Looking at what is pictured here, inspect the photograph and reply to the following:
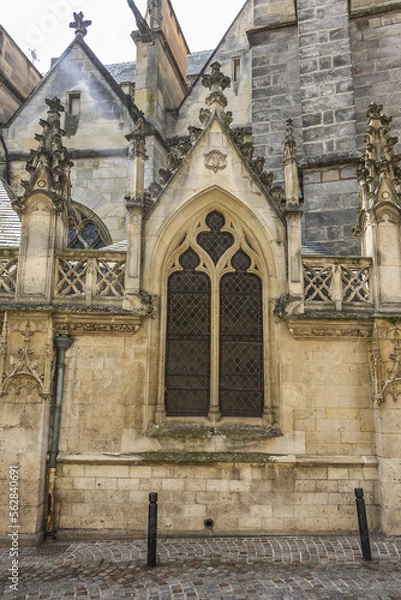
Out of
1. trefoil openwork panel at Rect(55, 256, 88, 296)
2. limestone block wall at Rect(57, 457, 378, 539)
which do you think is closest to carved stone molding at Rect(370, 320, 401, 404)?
limestone block wall at Rect(57, 457, 378, 539)

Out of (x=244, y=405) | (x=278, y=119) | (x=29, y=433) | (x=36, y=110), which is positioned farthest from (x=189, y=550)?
(x=36, y=110)

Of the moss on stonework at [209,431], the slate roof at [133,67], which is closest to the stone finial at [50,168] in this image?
the moss on stonework at [209,431]

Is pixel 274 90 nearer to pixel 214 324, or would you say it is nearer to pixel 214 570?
pixel 214 324

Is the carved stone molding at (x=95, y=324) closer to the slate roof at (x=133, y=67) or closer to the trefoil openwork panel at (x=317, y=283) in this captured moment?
the trefoil openwork panel at (x=317, y=283)

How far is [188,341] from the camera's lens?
7.74 metres

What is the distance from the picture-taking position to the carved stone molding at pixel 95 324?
23.9 feet

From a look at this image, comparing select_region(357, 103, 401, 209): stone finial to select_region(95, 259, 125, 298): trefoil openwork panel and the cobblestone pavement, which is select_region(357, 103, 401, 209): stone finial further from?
the cobblestone pavement

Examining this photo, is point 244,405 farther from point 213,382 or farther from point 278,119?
point 278,119

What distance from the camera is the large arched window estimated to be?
7.56 m

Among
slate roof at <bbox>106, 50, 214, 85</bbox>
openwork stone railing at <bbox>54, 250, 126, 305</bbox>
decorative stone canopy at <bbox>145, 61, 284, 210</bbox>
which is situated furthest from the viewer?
slate roof at <bbox>106, 50, 214, 85</bbox>

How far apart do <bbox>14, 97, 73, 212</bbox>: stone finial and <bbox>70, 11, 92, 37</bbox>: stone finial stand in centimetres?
774

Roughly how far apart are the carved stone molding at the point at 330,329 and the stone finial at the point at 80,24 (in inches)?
472

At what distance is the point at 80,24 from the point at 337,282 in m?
12.1

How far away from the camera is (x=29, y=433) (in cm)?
690
